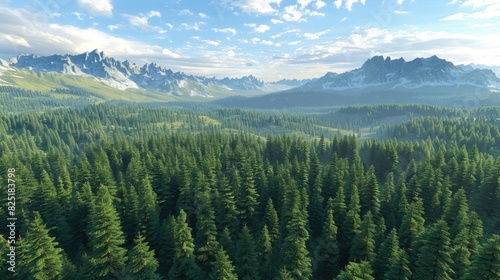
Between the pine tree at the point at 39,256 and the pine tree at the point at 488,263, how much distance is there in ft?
168

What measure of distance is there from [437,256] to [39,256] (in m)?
51.2

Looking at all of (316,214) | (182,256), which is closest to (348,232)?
(316,214)

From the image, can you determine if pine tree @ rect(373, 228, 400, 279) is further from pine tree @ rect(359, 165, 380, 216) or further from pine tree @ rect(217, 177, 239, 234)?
pine tree @ rect(217, 177, 239, 234)

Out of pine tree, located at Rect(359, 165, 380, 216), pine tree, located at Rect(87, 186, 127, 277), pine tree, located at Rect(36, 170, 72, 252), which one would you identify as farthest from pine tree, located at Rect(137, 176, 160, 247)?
pine tree, located at Rect(359, 165, 380, 216)

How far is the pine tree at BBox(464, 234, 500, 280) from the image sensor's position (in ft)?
85.9

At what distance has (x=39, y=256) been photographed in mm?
36188

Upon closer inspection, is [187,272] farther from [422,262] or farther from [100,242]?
[422,262]

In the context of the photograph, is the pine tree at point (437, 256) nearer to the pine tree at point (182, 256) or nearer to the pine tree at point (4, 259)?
the pine tree at point (182, 256)

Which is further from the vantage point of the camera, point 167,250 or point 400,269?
point 167,250

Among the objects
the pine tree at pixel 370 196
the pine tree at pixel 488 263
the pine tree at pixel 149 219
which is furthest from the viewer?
the pine tree at pixel 370 196

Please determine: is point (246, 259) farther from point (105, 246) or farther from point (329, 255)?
point (105, 246)

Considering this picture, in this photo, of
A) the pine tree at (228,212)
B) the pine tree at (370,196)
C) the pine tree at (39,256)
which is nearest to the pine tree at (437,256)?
the pine tree at (370,196)

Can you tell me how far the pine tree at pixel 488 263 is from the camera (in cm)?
2619

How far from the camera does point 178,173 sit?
71750mm
